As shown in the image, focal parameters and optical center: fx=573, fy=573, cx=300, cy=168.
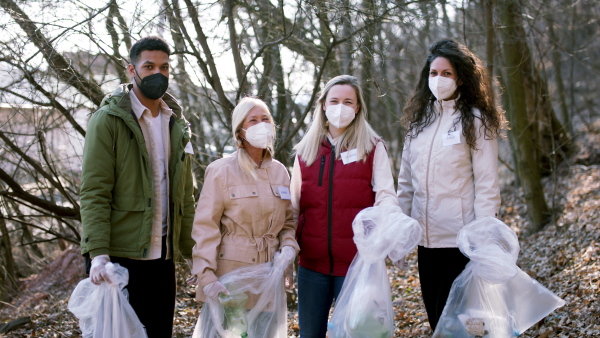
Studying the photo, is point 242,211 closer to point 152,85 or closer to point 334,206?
point 334,206

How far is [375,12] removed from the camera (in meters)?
5.16

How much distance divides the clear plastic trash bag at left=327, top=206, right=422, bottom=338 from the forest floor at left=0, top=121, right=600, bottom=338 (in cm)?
215

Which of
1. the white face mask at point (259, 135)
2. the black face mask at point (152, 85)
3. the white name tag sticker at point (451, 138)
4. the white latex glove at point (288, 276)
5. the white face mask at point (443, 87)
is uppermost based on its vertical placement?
the black face mask at point (152, 85)

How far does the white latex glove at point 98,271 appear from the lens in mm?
2725

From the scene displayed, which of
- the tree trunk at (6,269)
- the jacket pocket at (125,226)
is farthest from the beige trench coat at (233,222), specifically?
the tree trunk at (6,269)

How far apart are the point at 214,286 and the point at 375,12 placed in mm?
3180

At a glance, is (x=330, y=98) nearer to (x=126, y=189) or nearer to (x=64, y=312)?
(x=126, y=189)

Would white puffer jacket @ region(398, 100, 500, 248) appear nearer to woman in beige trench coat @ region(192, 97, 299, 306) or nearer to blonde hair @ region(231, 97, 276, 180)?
woman in beige trench coat @ region(192, 97, 299, 306)

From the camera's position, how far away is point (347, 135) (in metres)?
3.26

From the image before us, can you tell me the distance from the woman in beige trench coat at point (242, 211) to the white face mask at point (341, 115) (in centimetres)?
36

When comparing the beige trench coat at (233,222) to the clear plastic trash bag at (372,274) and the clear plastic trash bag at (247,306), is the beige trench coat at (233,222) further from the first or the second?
the clear plastic trash bag at (372,274)

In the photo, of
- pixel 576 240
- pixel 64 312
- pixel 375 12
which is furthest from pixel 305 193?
pixel 576 240

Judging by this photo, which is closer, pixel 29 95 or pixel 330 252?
pixel 330 252

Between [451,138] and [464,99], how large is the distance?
0.27 meters
